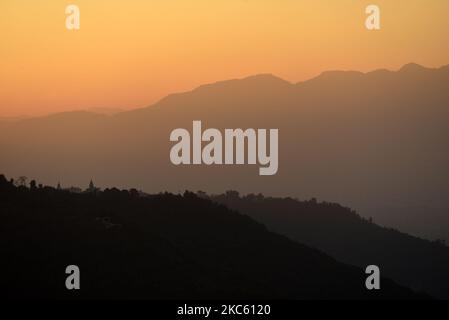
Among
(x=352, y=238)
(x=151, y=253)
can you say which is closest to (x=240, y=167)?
(x=352, y=238)

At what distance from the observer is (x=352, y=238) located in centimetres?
12988

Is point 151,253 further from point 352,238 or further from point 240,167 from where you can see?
point 240,167

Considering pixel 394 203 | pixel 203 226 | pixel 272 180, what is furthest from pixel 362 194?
pixel 203 226

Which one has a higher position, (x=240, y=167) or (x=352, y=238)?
(x=240, y=167)

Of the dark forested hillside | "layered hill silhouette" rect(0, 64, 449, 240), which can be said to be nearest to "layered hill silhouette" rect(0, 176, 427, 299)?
the dark forested hillside

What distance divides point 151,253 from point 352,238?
70.9 metres

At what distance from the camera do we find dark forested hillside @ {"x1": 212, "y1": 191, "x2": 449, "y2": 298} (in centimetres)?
11975

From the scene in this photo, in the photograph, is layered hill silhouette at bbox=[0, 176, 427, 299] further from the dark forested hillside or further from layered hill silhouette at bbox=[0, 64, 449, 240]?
layered hill silhouette at bbox=[0, 64, 449, 240]

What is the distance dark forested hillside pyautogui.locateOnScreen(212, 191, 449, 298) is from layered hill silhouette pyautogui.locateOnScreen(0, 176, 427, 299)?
33.6 meters

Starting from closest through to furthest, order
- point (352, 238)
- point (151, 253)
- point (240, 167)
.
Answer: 1. point (151, 253)
2. point (352, 238)
3. point (240, 167)

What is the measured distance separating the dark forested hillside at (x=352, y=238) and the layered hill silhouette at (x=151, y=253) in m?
33.6

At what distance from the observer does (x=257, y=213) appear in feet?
397

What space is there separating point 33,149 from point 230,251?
72.0m

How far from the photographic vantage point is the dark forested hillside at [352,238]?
11975 cm
